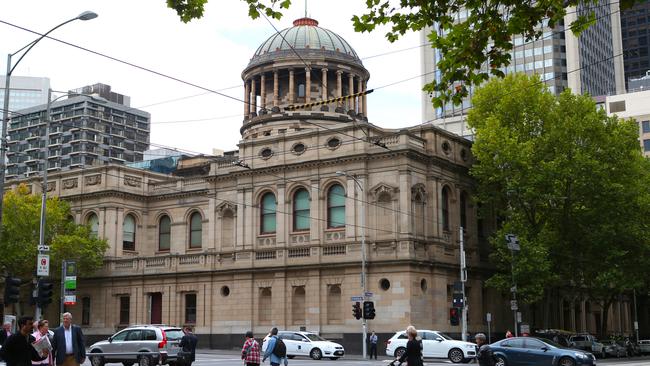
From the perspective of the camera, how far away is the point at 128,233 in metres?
61.3

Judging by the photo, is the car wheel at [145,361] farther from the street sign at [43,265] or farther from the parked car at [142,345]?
the street sign at [43,265]

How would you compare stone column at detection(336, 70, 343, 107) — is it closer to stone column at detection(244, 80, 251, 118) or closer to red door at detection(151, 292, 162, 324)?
stone column at detection(244, 80, 251, 118)

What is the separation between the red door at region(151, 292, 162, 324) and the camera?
58.1 metres

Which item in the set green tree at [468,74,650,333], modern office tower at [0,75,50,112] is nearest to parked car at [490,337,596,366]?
green tree at [468,74,650,333]

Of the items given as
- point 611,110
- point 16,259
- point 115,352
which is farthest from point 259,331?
point 611,110

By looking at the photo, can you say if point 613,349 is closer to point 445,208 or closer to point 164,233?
point 445,208

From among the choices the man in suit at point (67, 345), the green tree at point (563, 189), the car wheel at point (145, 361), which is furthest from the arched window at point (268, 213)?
the man in suit at point (67, 345)

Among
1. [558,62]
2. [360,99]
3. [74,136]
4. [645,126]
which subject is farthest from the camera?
[74,136]

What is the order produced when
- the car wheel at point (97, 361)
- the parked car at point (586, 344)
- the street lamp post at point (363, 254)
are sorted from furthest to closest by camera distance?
the parked car at point (586, 344)
the street lamp post at point (363, 254)
the car wheel at point (97, 361)

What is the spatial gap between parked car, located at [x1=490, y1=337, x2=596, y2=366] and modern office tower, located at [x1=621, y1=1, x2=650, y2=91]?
140478mm

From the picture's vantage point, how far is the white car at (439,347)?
3950 centimetres

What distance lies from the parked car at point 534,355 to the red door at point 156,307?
3127cm

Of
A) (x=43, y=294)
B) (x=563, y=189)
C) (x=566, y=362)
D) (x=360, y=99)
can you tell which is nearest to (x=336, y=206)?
(x=563, y=189)

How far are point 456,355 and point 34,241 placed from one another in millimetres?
30316
